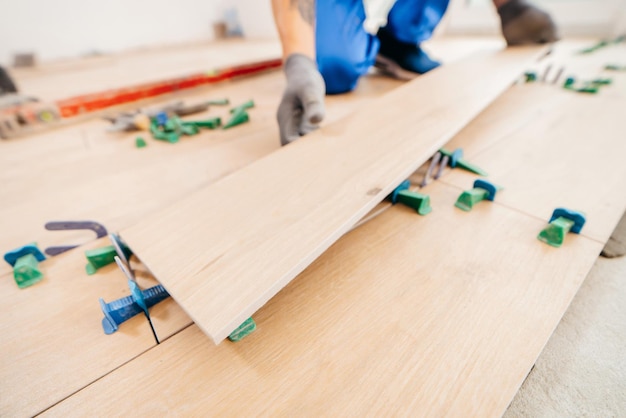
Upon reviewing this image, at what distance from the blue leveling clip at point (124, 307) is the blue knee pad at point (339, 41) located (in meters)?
1.28

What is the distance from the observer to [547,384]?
43 cm

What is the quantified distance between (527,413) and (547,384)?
59mm

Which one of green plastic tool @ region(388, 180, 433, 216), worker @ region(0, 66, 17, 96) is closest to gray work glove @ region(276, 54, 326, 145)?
green plastic tool @ region(388, 180, 433, 216)

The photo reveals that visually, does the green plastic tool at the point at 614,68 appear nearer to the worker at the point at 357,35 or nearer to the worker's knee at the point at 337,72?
the worker at the point at 357,35

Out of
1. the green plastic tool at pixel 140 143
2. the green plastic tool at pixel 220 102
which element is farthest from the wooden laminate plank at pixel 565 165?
A: the green plastic tool at pixel 220 102

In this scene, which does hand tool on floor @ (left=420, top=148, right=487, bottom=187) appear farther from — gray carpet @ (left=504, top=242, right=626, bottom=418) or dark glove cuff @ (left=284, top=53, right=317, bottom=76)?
dark glove cuff @ (left=284, top=53, right=317, bottom=76)

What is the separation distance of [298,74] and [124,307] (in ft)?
2.49

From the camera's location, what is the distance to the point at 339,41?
144 cm

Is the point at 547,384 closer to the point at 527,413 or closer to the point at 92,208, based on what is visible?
the point at 527,413

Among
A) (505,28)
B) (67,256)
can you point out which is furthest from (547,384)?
(505,28)

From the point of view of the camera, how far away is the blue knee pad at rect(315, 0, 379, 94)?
1416 mm

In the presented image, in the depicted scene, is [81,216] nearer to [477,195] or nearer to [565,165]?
[477,195]

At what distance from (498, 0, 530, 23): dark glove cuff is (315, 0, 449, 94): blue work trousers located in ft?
0.91

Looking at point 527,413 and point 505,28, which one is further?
point 505,28
